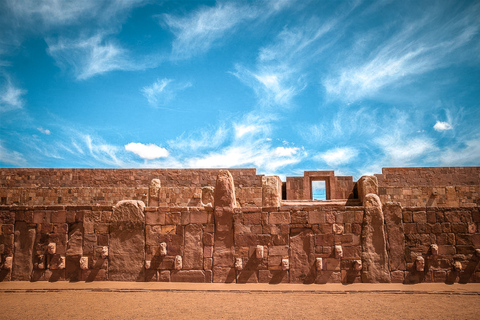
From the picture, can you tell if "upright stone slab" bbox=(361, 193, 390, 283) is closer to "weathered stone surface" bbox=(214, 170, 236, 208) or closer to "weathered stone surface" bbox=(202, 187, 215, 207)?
"weathered stone surface" bbox=(214, 170, 236, 208)

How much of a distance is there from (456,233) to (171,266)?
585cm

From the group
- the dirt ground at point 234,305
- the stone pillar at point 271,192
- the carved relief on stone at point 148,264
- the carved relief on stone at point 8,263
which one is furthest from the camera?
the stone pillar at point 271,192

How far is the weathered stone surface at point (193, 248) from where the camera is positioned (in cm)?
677

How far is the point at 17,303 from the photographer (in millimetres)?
5703

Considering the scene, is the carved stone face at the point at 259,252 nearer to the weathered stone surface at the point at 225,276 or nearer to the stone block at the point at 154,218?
the weathered stone surface at the point at 225,276

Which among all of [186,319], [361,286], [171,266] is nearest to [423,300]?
[361,286]

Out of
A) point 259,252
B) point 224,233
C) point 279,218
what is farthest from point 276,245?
point 224,233

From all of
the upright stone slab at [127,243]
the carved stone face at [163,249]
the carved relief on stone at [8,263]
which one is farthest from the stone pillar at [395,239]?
the carved relief on stone at [8,263]

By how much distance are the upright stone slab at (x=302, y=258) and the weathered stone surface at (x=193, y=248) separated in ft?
6.14

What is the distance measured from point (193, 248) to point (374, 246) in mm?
3668

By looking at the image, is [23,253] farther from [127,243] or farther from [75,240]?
[127,243]

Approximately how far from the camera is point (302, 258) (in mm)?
6621

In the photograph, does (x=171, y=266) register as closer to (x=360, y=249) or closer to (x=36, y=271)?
(x=36, y=271)

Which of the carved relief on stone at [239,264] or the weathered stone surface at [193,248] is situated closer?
the carved relief on stone at [239,264]
